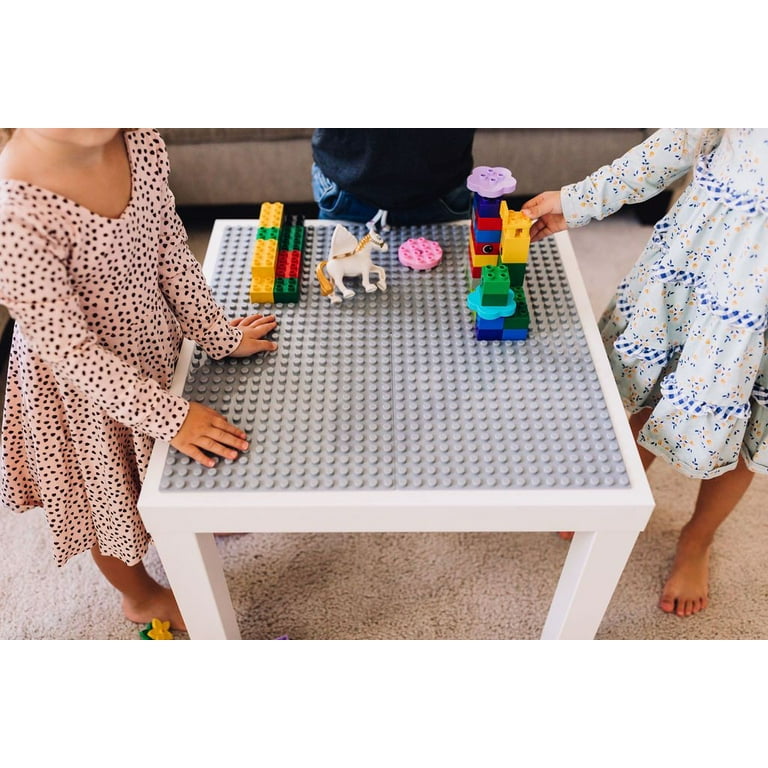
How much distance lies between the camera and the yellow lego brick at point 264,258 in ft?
3.61

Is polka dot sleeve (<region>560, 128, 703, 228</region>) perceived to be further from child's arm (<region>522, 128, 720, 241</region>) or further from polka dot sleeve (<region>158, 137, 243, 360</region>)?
polka dot sleeve (<region>158, 137, 243, 360</region>)

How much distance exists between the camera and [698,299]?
0.95 m

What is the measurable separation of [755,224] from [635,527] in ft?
1.24

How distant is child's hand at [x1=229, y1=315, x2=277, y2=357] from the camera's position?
3.26ft

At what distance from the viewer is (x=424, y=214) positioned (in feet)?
4.03

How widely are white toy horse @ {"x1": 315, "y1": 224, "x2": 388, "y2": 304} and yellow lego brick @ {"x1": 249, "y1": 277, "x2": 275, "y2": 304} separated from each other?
0.07m

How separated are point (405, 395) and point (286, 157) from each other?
1.05m

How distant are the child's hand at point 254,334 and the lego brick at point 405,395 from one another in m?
0.01

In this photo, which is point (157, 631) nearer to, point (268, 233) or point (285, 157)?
point (268, 233)

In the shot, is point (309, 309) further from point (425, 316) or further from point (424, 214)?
point (424, 214)

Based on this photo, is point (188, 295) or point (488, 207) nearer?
point (188, 295)

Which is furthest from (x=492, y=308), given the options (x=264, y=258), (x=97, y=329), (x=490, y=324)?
(x=97, y=329)

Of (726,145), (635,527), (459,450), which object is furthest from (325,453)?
(726,145)

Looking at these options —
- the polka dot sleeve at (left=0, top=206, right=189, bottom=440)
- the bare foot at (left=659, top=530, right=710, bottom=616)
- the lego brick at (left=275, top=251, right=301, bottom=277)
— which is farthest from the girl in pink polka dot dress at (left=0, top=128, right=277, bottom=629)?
the bare foot at (left=659, top=530, right=710, bottom=616)
